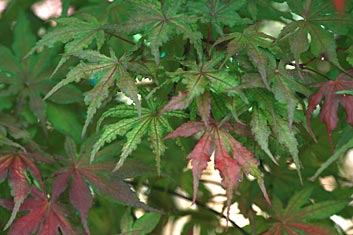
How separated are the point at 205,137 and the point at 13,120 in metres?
0.50

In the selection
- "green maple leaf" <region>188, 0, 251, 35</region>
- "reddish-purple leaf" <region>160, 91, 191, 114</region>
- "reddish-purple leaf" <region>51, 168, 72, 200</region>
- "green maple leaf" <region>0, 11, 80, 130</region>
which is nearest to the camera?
"reddish-purple leaf" <region>160, 91, 191, 114</region>

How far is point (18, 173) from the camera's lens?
3.90ft

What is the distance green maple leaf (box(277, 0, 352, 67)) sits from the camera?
3.52ft

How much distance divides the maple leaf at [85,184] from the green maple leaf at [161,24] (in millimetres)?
286

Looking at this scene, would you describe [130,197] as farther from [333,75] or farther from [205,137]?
[333,75]

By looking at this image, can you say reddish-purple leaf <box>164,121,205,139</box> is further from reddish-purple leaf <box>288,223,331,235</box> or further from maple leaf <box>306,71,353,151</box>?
reddish-purple leaf <box>288,223,331,235</box>

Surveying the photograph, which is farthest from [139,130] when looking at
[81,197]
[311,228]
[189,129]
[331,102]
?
[311,228]

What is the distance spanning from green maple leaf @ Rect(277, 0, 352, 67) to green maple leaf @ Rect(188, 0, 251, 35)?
0.08m

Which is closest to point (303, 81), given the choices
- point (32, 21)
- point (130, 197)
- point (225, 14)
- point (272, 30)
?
point (225, 14)

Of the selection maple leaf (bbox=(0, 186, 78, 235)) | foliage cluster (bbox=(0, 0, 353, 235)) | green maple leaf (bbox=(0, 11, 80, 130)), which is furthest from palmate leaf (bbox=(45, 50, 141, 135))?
green maple leaf (bbox=(0, 11, 80, 130))

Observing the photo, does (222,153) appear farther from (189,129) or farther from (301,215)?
(301,215)

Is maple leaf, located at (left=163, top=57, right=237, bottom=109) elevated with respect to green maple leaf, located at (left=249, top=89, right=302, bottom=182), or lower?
elevated

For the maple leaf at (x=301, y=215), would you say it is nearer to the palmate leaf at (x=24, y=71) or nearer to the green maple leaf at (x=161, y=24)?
the green maple leaf at (x=161, y=24)

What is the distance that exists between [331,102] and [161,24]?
28 centimetres
